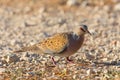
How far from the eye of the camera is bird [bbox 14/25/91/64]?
8.87 meters

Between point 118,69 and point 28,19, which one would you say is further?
point 28,19

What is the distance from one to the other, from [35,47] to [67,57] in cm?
57

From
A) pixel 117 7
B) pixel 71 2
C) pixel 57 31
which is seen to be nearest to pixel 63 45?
pixel 57 31

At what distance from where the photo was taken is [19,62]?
9.29 meters

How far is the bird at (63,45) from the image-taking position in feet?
29.1

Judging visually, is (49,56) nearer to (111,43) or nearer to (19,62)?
(19,62)

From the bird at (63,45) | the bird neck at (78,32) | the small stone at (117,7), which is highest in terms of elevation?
the small stone at (117,7)

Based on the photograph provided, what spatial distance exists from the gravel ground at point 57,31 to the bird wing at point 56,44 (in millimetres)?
288

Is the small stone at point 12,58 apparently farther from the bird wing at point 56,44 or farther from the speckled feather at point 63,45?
the bird wing at point 56,44

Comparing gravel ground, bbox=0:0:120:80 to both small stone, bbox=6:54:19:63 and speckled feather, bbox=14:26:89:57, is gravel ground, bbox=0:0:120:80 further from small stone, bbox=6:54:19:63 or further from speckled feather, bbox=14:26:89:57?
speckled feather, bbox=14:26:89:57

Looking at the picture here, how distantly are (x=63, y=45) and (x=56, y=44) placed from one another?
0.19 meters

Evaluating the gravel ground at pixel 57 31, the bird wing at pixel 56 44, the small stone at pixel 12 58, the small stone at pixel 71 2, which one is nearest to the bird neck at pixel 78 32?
the bird wing at pixel 56 44

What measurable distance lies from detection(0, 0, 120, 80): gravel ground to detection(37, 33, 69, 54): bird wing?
29 centimetres

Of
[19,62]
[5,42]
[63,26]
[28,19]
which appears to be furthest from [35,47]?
[28,19]
